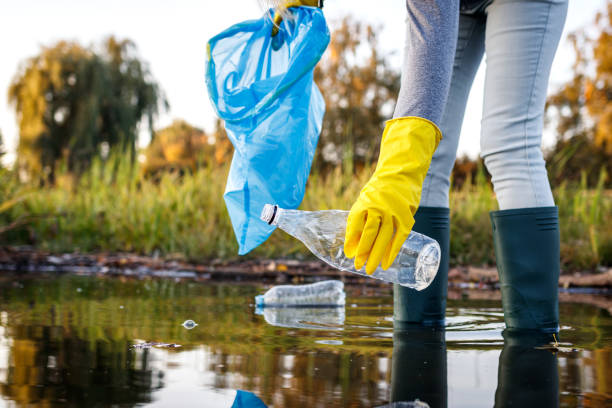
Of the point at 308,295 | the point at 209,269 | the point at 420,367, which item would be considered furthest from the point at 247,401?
the point at 209,269

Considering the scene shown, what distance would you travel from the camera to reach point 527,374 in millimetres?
1649

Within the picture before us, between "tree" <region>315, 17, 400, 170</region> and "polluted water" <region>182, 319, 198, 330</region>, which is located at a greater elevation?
"tree" <region>315, 17, 400, 170</region>

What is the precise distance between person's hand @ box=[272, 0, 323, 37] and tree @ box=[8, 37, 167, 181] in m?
22.1

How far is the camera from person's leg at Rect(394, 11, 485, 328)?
2.36m

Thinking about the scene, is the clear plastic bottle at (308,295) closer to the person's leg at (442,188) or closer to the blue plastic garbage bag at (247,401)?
the person's leg at (442,188)

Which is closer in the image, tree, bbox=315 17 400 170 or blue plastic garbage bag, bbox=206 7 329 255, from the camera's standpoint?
blue plastic garbage bag, bbox=206 7 329 255

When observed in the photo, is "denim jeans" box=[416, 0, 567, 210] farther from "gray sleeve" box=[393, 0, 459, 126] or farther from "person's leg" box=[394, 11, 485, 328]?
"gray sleeve" box=[393, 0, 459, 126]

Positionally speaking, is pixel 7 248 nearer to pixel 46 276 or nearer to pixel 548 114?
pixel 46 276

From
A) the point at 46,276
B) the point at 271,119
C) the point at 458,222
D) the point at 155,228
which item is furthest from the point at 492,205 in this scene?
the point at 271,119

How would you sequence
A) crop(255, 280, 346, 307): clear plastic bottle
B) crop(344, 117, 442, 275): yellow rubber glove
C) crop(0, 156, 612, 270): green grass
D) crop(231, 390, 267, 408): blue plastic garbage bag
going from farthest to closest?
crop(0, 156, 612, 270): green grass < crop(255, 280, 346, 307): clear plastic bottle < crop(344, 117, 442, 275): yellow rubber glove < crop(231, 390, 267, 408): blue plastic garbage bag

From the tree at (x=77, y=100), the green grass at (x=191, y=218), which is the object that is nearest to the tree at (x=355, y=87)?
the tree at (x=77, y=100)

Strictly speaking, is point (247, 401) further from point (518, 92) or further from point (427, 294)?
point (518, 92)

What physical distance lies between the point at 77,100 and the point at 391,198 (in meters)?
24.9

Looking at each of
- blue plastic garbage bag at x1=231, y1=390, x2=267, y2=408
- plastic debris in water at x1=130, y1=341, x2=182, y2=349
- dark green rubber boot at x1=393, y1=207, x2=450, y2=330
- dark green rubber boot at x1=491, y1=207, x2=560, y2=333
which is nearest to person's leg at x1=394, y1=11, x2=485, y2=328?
dark green rubber boot at x1=393, y1=207, x2=450, y2=330
